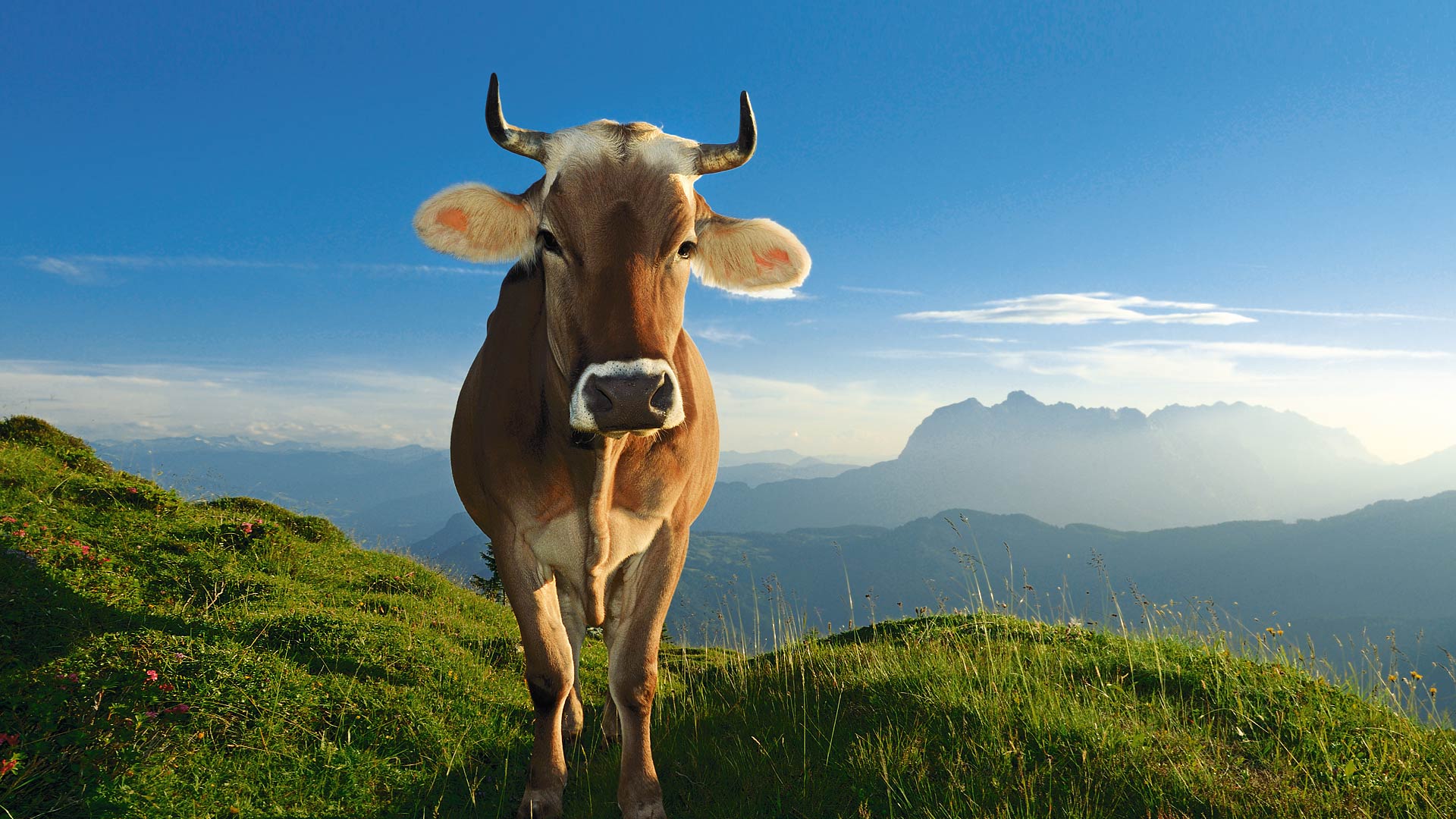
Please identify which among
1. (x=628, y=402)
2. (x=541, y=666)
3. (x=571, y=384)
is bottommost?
(x=541, y=666)

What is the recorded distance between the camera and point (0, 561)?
5871 mm

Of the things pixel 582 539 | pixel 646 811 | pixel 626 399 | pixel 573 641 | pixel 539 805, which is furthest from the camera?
pixel 573 641

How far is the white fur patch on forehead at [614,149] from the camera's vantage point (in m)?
4.54

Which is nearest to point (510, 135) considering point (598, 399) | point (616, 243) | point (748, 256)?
point (616, 243)

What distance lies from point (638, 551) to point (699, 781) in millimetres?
1567

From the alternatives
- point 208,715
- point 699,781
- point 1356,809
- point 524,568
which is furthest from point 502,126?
point 1356,809

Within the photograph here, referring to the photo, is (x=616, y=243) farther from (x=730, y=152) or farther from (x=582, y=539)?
(x=582, y=539)

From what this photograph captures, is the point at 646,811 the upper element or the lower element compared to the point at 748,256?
lower

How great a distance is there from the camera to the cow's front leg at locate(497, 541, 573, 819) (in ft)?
16.1

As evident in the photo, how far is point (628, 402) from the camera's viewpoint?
3.59 m

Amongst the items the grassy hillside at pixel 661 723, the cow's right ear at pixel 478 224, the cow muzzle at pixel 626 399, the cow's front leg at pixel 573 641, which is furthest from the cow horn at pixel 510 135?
the grassy hillside at pixel 661 723

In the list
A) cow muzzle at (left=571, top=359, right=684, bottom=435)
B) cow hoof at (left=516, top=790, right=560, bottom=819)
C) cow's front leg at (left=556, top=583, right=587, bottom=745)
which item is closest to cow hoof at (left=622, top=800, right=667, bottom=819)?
cow hoof at (left=516, top=790, right=560, bottom=819)

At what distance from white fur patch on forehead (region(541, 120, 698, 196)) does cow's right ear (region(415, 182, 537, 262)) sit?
1.02 ft

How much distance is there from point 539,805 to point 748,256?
13.1 ft
